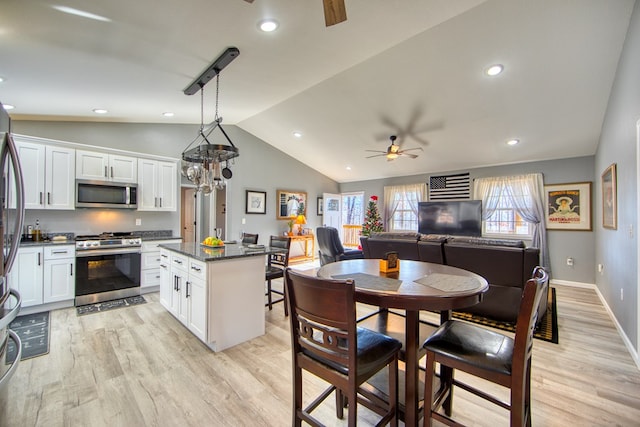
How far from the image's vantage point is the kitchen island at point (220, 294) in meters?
2.58

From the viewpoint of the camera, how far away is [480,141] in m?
5.11

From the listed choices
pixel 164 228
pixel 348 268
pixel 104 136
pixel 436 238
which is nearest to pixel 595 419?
pixel 348 268

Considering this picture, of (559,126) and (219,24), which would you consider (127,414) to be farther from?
(559,126)

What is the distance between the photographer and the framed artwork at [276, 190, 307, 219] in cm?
714

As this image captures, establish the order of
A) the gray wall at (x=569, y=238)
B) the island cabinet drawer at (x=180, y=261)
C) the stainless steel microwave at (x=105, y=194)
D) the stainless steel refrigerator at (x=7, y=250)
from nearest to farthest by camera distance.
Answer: the stainless steel refrigerator at (x=7, y=250) < the island cabinet drawer at (x=180, y=261) < the stainless steel microwave at (x=105, y=194) < the gray wall at (x=569, y=238)

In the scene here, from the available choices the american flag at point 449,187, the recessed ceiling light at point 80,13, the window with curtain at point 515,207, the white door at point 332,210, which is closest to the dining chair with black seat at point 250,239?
the recessed ceiling light at point 80,13

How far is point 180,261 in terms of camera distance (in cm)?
302

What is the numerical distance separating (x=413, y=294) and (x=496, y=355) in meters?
0.48

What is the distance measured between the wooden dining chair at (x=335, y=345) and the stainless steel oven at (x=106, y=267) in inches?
149

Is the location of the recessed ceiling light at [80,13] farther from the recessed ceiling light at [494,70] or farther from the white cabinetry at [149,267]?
the recessed ceiling light at [494,70]

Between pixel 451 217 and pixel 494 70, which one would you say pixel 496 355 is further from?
pixel 451 217

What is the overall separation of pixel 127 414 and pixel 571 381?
318cm

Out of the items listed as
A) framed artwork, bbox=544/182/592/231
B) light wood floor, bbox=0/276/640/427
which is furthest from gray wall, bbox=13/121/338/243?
framed artwork, bbox=544/182/592/231

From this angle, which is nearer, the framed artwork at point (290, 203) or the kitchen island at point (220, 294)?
the kitchen island at point (220, 294)
